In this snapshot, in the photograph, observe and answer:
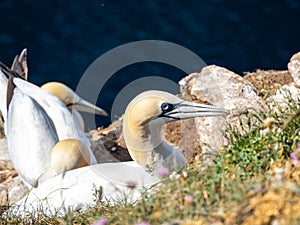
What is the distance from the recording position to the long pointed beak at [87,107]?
31.8ft

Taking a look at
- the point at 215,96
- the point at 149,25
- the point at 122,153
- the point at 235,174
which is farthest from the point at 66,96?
the point at 235,174

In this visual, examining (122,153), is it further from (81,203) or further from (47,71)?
(47,71)

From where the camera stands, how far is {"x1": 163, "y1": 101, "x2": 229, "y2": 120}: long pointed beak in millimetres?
5930

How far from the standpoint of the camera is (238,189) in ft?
11.1

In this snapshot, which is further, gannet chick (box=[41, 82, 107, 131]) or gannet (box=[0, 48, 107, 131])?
gannet chick (box=[41, 82, 107, 131])

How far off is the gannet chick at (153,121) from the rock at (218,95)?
55cm

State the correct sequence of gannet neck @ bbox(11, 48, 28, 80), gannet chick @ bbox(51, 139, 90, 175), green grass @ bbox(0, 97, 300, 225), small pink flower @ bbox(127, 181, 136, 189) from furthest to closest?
gannet neck @ bbox(11, 48, 28, 80) < gannet chick @ bbox(51, 139, 90, 175) < small pink flower @ bbox(127, 181, 136, 189) < green grass @ bbox(0, 97, 300, 225)

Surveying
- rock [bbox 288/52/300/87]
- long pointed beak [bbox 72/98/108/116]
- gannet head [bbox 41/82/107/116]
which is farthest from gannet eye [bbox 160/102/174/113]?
long pointed beak [bbox 72/98/108/116]

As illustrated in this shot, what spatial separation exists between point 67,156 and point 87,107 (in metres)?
3.32

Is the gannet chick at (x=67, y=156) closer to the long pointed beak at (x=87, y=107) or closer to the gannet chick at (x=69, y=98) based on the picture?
the gannet chick at (x=69, y=98)

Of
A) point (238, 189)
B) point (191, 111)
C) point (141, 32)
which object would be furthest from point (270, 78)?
point (141, 32)

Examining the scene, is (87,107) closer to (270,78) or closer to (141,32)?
(141,32)

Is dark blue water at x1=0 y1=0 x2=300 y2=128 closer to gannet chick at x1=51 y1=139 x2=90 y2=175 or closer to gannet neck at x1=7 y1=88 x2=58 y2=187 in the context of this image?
gannet neck at x1=7 y1=88 x2=58 y2=187

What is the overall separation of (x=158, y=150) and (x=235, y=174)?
227 cm
